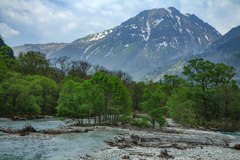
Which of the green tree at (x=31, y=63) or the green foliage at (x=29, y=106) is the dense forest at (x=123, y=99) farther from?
the green tree at (x=31, y=63)

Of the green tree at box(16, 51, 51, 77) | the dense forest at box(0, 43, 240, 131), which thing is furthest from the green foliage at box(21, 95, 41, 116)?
the green tree at box(16, 51, 51, 77)

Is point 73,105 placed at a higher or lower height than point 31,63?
lower

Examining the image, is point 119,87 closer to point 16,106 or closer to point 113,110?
point 113,110

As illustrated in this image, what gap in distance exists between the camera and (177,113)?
4825 centimetres

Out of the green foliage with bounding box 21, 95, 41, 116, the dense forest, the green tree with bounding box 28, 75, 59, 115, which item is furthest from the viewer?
the green tree with bounding box 28, 75, 59, 115

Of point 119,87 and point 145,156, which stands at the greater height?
→ point 119,87

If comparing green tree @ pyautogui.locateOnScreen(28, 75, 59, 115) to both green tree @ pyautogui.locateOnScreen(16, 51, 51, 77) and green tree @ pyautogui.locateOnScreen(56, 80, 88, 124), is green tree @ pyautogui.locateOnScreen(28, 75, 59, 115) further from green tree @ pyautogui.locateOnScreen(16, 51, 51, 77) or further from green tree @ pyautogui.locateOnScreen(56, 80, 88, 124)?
green tree @ pyautogui.locateOnScreen(56, 80, 88, 124)

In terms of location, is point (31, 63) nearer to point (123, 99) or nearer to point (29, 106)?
point (29, 106)

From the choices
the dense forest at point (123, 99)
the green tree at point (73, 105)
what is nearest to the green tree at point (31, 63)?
the dense forest at point (123, 99)

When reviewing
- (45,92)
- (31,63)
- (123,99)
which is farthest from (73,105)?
(31,63)

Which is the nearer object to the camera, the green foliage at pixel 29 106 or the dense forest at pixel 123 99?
the dense forest at pixel 123 99

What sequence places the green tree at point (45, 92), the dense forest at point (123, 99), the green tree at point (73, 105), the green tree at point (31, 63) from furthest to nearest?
the green tree at point (31, 63)
the green tree at point (45, 92)
the dense forest at point (123, 99)
the green tree at point (73, 105)

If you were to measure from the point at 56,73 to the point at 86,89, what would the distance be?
55.2 meters

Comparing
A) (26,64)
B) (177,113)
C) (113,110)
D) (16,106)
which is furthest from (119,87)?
(26,64)
